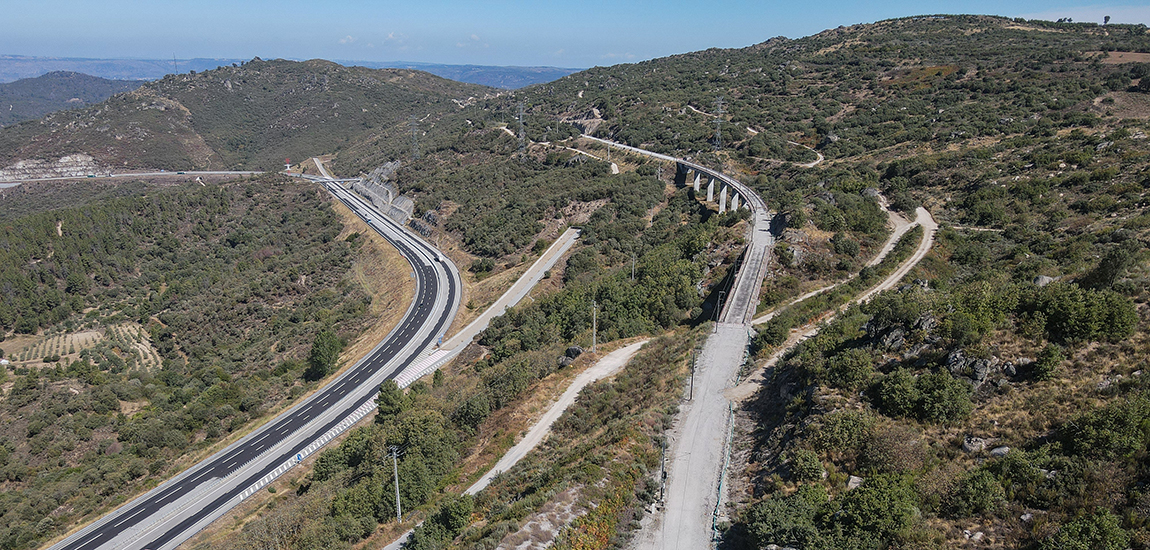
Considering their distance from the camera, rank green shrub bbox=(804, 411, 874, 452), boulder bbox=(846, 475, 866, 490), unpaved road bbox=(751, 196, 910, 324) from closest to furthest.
→ boulder bbox=(846, 475, 866, 490), green shrub bbox=(804, 411, 874, 452), unpaved road bbox=(751, 196, 910, 324)

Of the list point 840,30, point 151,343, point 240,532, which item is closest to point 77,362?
point 151,343

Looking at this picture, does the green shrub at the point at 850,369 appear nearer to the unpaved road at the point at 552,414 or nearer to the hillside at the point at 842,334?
the hillside at the point at 842,334

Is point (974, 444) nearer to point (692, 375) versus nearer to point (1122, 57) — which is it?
point (692, 375)

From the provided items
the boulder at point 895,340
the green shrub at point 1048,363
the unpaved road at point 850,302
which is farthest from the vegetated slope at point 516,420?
the green shrub at point 1048,363

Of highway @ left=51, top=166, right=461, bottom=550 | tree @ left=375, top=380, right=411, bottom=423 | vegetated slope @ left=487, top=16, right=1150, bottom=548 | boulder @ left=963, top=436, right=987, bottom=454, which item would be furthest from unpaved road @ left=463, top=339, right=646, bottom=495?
highway @ left=51, top=166, right=461, bottom=550

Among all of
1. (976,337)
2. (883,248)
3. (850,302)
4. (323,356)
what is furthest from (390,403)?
(883,248)

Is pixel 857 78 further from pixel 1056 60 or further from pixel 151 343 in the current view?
pixel 151 343

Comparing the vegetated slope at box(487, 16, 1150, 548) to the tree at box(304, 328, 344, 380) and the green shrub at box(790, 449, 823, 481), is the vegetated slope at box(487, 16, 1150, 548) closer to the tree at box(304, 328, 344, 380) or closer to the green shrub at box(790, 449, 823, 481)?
the green shrub at box(790, 449, 823, 481)
